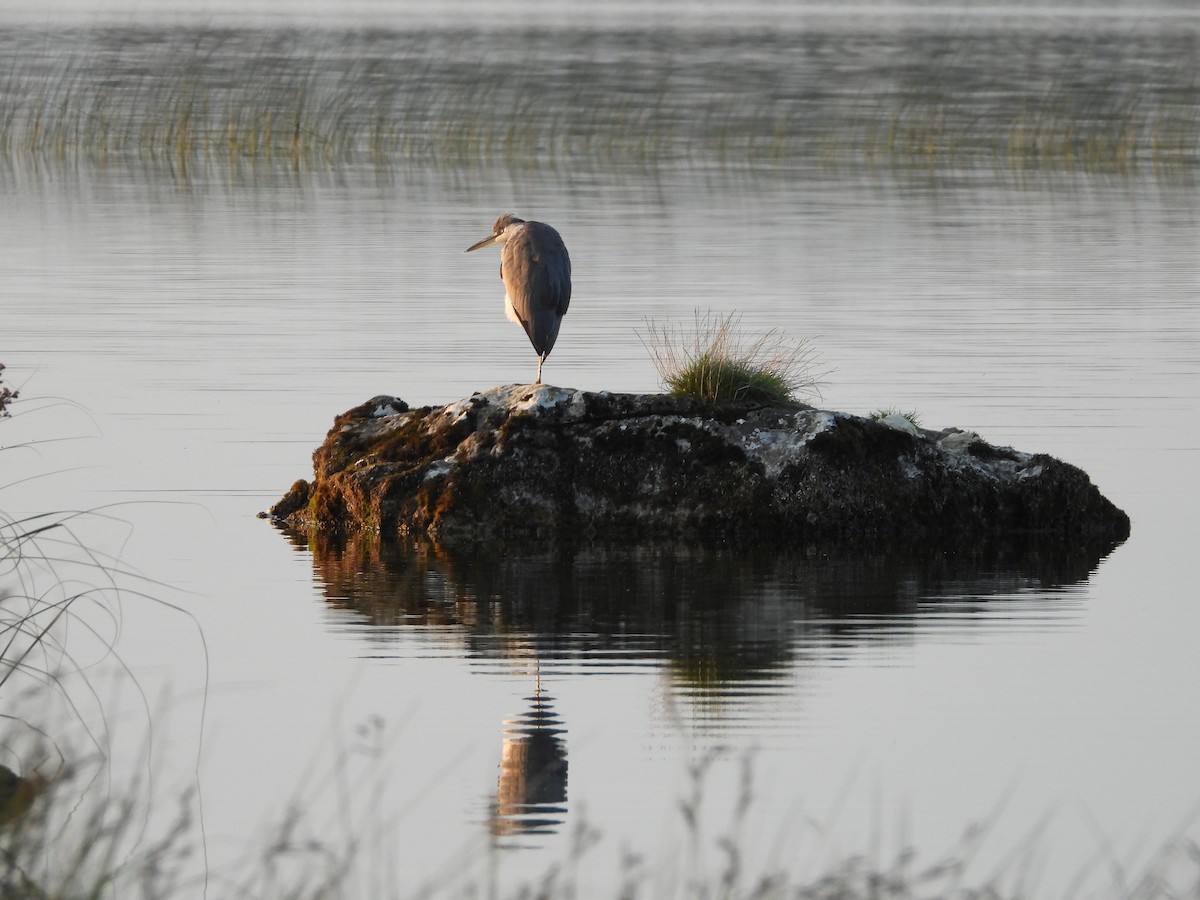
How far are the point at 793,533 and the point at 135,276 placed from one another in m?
12.2

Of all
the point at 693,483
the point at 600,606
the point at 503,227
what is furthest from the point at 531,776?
the point at 503,227

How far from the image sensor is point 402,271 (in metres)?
22.9

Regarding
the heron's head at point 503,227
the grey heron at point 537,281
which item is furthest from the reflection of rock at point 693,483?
the heron's head at point 503,227

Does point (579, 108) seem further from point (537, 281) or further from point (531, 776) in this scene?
point (531, 776)

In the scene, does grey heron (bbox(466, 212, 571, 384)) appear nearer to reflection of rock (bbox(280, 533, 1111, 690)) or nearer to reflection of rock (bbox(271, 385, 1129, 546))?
reflection of rock (bbox(271, 385, 1129, 546))

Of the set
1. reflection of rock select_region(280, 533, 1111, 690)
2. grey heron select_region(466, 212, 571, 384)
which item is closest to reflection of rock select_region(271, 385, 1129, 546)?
reflection of rock select_region(280, 533, 1111, 690)

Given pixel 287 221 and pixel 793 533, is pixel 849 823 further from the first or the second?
pixel 287 221

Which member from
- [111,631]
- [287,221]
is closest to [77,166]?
[287,221]

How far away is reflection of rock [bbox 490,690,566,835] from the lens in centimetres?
688

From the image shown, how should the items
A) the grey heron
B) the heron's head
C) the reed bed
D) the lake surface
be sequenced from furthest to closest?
the reed bed, the heron's head, the grey heron, the lake surface

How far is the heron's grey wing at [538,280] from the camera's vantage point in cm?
1276

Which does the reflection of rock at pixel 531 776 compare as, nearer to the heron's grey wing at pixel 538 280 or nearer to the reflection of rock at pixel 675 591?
the reflection of rock at pixel 675 591

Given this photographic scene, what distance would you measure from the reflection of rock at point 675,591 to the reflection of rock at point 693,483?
23 cm

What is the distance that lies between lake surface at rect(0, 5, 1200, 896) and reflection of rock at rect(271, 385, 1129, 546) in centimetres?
36
